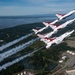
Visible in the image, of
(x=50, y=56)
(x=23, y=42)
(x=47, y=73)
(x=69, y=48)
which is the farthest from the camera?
(x=23, y=42)

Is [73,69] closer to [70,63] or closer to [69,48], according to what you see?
[70,63]

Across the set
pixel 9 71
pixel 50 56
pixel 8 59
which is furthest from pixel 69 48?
pixel 9 71

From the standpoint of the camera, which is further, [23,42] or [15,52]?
[23,42]

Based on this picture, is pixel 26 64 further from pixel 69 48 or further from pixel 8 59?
pixel 69 48

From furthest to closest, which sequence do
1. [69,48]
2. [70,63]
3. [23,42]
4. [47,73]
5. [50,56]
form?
[23,42] < [69,48] < [50,56] < [70,63] < [47,73]

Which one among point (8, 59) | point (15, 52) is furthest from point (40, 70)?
point (15, 52)

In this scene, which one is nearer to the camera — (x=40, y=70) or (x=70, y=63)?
(x=40, y=70)

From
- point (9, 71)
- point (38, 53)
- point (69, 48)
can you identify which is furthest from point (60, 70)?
point (69, 48)

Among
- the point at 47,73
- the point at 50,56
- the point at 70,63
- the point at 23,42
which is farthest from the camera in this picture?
the point at 23,42
